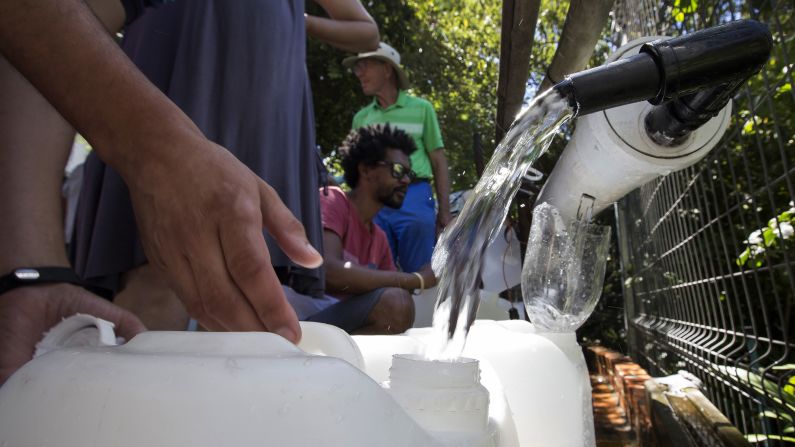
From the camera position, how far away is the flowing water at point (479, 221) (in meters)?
0.80

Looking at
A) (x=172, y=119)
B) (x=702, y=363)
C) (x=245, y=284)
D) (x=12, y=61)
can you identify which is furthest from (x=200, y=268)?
(x=702, y=363)

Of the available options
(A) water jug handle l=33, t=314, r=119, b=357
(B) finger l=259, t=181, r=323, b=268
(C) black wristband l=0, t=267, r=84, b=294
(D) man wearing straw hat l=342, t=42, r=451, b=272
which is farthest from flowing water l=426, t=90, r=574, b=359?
(D) man wearing straw hat l=342, t=42, r=451, b=272

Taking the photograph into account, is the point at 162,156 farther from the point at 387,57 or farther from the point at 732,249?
the point at 387,57

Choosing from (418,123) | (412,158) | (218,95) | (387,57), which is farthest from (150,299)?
(387,57)

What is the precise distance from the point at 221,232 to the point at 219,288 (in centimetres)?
7

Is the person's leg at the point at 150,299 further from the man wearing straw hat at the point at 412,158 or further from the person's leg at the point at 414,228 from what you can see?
the person's leg at the point at 414,228

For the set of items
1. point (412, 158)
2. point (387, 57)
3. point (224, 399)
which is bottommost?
point (224, 399)

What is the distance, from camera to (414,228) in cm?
354

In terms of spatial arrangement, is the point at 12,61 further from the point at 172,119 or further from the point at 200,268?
the point at 200,268

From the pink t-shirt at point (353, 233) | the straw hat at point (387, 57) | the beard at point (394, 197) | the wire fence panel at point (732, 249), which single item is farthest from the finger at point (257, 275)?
the straw hat at point (387, 57)

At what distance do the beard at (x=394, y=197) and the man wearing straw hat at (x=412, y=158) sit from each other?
227mm

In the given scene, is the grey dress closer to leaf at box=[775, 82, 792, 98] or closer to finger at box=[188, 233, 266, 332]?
finger at box=[188, 233, 266, 332]

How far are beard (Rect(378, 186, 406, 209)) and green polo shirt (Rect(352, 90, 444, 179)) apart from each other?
0.52 meters

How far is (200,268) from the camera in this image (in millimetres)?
725
